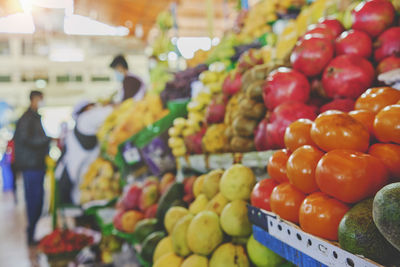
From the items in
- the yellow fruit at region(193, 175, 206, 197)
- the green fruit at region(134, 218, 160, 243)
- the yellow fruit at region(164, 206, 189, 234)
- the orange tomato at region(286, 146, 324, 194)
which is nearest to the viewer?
the orange tomato at region(286, 146, 324, 194)

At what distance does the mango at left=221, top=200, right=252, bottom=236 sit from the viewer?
1.55 meters

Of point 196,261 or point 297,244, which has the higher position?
point 297,244

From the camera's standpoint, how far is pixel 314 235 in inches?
38.6

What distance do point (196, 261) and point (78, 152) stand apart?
3906 mm

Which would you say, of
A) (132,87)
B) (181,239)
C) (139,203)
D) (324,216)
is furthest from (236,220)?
(132,87)

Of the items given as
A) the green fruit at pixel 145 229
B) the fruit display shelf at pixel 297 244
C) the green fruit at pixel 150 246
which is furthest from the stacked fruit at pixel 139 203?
the fruit display shelf at pixel 297 244

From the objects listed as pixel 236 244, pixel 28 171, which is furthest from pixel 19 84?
pixel 236 244

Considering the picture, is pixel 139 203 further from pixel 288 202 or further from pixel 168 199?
pixel 288 202

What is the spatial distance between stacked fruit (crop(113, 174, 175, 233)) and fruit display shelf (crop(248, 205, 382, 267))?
1428 millimetres

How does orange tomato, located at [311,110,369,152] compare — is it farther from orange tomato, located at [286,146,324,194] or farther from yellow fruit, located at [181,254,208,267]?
yellow fruit, located at [181,254,208,267]

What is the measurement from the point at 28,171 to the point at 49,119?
51.6 feet

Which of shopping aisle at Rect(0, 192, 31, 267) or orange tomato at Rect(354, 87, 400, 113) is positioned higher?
orange tomato at Rect(354, 87, 400, 113)

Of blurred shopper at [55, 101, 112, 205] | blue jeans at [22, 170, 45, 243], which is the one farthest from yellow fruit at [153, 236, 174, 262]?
blue jeans at [22, 170, 45, 243]

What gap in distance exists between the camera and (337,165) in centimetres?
94
